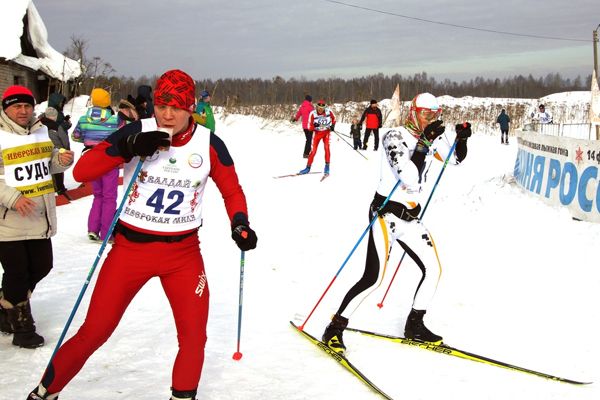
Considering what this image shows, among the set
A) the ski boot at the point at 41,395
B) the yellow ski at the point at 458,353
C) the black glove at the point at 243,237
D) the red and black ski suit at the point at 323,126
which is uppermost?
the red and black ski suit at the point at 323,126

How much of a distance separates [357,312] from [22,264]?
9.60 ft

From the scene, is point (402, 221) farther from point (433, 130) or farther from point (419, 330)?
point (419, 330)

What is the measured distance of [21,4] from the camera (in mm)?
24812

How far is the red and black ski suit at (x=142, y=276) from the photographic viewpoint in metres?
2.85

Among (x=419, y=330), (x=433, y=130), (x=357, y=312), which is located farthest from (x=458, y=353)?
(x=433, y=130)

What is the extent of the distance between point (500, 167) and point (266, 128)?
13.8m

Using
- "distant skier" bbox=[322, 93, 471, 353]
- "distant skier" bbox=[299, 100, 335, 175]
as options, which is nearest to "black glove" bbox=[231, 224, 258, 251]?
"distant skier" bbox=[322, 93, 471, 353]

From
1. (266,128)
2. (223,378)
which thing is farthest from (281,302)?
(266,128)

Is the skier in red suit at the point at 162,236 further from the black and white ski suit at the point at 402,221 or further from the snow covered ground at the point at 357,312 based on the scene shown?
the black and white ski suit at the point at 402,221

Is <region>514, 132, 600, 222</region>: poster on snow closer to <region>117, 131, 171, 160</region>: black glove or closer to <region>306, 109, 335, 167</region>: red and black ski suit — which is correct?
<region>306, 109, 335, 167</region>: red and black ski suit

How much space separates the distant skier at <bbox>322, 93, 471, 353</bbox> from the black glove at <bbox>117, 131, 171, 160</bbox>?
6.76ft

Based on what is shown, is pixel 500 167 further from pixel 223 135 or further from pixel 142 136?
pixel 142 136

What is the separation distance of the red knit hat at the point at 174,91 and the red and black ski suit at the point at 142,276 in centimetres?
14

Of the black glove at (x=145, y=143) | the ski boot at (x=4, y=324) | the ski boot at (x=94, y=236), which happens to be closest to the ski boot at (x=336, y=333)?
the black glove at (x=145, y=143)
